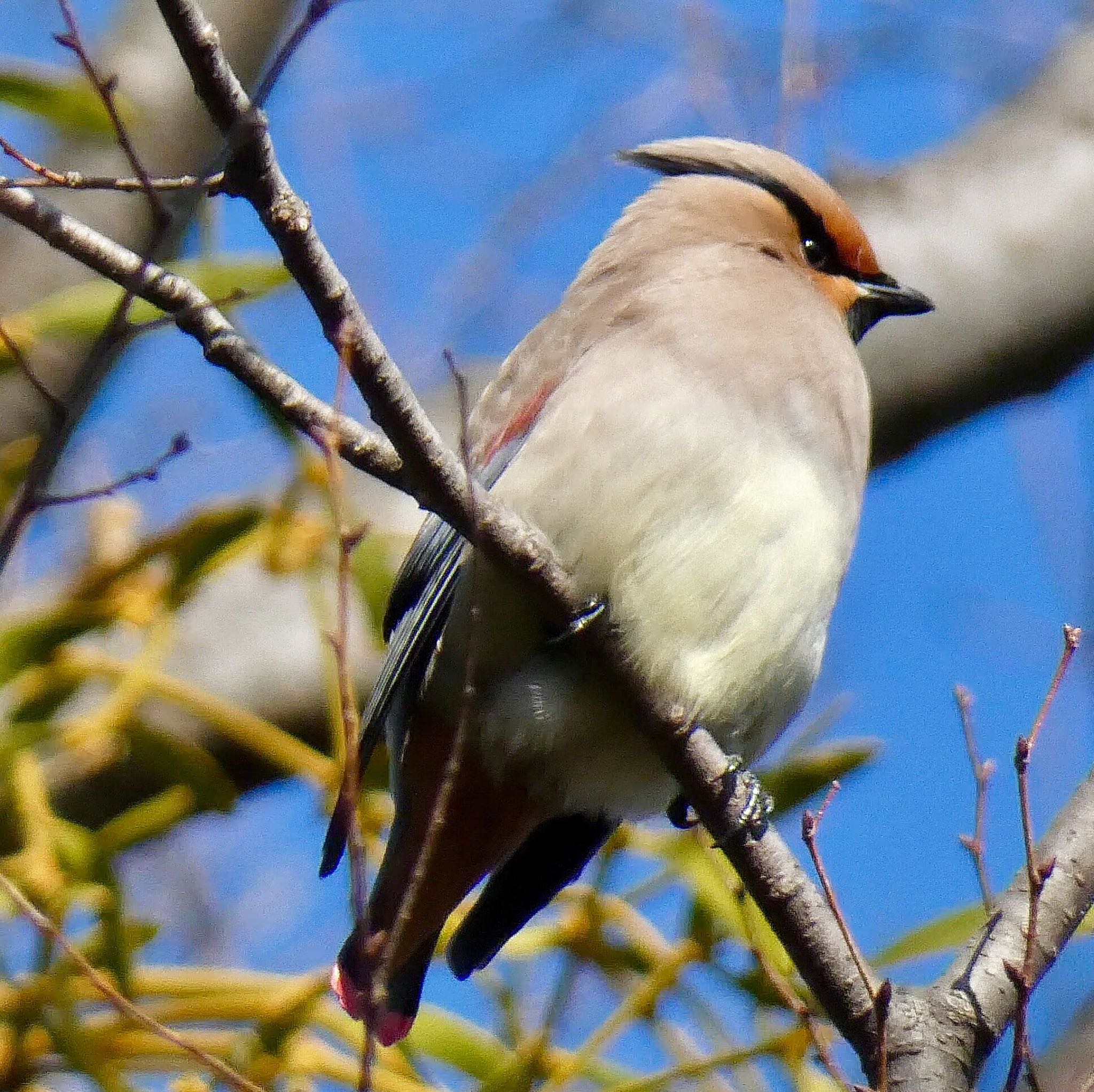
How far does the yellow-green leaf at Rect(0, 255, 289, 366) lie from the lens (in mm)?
2770

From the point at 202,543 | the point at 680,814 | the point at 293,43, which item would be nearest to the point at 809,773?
the point at 680,814

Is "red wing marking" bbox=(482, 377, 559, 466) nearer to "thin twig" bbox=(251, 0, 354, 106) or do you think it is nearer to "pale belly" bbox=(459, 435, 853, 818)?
"pale belly" bbox=(459, 435, 853, 818)

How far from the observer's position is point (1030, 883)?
2238 millimetres

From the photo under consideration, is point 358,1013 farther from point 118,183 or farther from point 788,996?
point 118,183

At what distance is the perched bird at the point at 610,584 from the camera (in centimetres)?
267

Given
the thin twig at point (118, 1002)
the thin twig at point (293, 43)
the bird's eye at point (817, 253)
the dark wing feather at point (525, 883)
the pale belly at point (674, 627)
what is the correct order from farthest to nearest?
1. the bird's eye at point (817, 253)
2. the dark wing feather at point (525, 883)
3. the pale belly at point (674, 627)
4. the thin twig at point (118, 1002)
5. the thin twig at point (293, 43)

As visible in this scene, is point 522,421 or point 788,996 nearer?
point 788,996

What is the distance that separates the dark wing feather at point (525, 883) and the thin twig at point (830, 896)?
0.68m

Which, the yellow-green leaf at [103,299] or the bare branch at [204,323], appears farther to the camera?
the yellow-green leaf at [103,299]

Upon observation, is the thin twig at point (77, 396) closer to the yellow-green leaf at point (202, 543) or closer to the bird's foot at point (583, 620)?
the bird's foot at point (583, 620)

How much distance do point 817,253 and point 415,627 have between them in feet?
4.07

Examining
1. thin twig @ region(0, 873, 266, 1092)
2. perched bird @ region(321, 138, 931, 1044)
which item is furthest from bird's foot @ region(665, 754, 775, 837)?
thin twig @ region(0, 873, 266, 1092)

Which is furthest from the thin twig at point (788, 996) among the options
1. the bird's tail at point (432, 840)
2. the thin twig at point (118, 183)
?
the thin twig at point (118, 183)

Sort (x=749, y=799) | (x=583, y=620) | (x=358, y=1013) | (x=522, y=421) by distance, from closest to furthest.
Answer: (x=583, y=620) < (x=749, y=799) < (x=358, y=1013) < (x=522, y=421)
